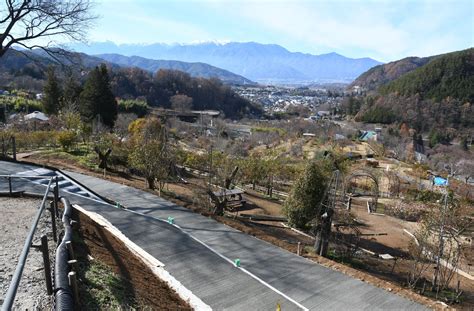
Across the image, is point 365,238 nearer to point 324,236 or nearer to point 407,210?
point 407,210

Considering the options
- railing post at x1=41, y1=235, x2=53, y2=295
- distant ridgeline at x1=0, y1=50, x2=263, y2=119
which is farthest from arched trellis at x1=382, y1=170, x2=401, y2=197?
distant ridgeline at x1=0, y1=50, x2=263, y2=119

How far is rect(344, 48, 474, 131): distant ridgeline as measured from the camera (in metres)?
69.1

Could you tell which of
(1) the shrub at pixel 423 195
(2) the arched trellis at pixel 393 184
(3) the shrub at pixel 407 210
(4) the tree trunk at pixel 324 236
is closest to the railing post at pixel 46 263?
(4) the tree trunk at pixel 324 236

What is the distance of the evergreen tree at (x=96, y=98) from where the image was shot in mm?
28656

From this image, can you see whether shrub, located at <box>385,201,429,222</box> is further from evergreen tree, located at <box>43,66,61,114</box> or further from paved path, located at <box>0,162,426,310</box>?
evergreen tree, located at <box>43,66,61,114</box>

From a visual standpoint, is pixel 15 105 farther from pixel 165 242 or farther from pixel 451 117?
pixel 451 117

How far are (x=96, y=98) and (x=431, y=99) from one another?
68.4 metres

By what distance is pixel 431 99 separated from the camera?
2960 inches

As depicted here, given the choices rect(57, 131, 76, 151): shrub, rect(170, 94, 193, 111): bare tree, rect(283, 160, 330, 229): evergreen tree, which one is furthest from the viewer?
rect(170, 94, 193, 111): bare tree

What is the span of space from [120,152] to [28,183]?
26.0 feet

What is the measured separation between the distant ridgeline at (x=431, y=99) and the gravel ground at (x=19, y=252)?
237 ft

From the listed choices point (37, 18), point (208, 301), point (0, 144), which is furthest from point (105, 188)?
point (0, 144)

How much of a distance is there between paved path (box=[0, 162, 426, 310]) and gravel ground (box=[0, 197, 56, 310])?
1.96 metres

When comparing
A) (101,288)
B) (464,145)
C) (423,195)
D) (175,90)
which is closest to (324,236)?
(101,288)
